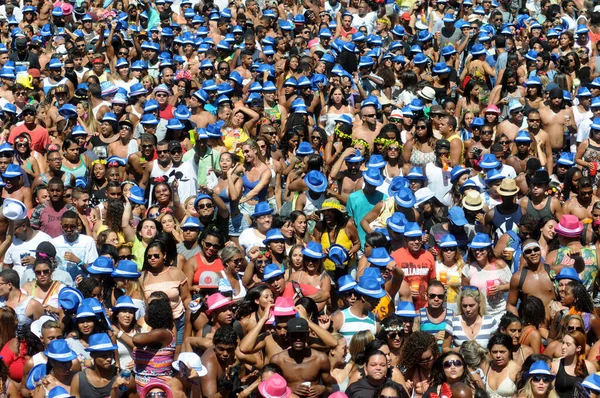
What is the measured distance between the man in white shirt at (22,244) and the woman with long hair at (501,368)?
479 centimetres

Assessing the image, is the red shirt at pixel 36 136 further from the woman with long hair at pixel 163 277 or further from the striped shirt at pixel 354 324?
the striped shirt at pixel 354 324

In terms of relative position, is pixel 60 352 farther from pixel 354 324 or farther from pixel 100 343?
pixel 354 324

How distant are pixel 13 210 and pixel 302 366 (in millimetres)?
4204

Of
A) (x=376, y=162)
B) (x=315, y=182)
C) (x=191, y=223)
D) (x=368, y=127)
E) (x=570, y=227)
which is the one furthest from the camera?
(x=368, y=127)

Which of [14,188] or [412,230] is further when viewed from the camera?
[14,188]

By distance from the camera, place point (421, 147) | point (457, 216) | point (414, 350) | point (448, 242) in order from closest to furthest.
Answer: point (414, 350)
point (448, 242)
point (457, 216)
point (421, 147)

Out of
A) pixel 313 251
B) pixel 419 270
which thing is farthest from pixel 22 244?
pixel 419 270

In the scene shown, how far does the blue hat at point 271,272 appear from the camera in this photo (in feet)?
35.2

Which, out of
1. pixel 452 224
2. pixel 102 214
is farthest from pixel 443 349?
pixel 102 214

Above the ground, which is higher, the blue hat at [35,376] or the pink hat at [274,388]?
the pink hat at [274,388]

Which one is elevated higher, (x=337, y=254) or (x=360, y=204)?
(x=337, y=254)

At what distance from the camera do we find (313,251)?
1108 centimetres

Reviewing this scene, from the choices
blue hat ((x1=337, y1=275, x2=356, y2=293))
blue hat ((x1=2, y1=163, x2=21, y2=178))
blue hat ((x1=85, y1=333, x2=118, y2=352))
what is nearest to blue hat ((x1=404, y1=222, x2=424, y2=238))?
blue hat ((x1=337, y1=275, x2=356, y2=293))

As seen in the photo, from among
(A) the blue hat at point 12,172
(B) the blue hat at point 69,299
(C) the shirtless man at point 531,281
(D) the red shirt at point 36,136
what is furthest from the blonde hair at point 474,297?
(D) the red shirt at point 36,136
